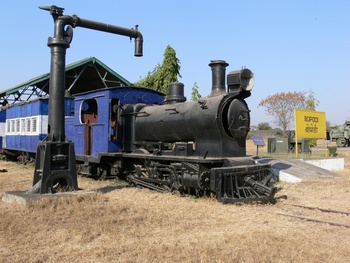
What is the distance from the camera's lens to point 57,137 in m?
9.22

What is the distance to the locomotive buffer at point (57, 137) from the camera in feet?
29.6

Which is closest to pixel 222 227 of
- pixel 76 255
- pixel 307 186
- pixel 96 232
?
pixel 96 232

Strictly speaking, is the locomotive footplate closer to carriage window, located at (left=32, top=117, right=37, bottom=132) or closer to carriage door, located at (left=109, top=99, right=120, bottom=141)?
carriage door, located at (left=109, top=99, right=120, bottom=141)

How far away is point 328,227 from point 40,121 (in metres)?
13.7

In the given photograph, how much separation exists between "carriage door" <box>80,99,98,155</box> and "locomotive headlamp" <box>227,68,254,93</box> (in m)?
5.44

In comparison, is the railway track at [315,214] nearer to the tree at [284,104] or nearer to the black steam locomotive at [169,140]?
the black steam locomotive at [169,140]

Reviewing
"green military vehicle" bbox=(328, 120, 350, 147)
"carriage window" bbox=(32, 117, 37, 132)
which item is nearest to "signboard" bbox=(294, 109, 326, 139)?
"carriage window" bbox=(32, 117, 37, 132)

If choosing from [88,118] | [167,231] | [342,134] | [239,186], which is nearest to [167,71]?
[88,118]

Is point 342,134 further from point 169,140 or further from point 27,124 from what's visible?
point 169,140

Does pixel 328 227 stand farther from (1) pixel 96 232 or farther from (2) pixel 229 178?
(1) pixel 96 232

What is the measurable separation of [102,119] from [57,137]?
293cm

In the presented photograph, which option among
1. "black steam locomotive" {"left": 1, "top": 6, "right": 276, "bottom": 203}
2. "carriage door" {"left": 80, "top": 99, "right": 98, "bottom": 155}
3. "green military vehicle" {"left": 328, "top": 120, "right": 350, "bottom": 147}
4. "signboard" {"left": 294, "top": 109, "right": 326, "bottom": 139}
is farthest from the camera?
"green military vehicle" {"left": 328, "top": 120, "right": 350, "bottom": 147}

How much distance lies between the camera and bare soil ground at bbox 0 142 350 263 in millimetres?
4969

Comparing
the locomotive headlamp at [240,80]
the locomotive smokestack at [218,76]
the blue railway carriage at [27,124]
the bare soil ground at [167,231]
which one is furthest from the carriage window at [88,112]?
the locomotive headlamp at [240,80]
